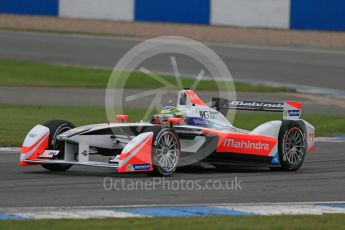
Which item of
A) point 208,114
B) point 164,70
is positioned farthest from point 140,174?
point 164,70

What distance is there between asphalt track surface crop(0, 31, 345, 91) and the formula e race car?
15.0 metres

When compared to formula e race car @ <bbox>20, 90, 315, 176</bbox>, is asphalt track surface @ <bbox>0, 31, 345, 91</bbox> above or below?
below

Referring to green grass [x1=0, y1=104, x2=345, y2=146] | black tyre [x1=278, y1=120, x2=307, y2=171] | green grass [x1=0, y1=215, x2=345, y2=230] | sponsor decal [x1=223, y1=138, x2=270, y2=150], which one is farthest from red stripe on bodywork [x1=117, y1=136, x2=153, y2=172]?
green grass [x1=0, y1=104, x2=345, y2=146]

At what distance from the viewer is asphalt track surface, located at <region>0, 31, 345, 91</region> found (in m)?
32.1

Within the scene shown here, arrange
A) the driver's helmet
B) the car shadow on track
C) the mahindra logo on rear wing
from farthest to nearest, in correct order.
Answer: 1. the mahindra logo on rear wing
2. the driver's helmet
3. the car shadow on track

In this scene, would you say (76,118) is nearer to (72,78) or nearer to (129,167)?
(129,167)

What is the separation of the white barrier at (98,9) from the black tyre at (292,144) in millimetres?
31545

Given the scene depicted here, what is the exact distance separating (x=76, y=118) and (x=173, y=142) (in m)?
8.31

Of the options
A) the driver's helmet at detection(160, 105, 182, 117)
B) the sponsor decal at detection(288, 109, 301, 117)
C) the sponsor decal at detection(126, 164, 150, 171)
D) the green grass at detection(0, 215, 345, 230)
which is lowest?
the sponsor decal at detection(126, 164, 150, 171)

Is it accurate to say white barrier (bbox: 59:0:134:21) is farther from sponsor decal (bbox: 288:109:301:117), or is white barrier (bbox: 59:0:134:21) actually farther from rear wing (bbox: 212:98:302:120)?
sponsor decal (bbox: 288:109:301:117)

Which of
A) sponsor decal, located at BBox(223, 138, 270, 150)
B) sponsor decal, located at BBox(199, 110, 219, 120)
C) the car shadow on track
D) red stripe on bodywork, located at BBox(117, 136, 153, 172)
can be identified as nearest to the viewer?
red stripe on bodywork, located at BBox(117, 136, 153, 172)

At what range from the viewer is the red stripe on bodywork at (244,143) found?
13830mm

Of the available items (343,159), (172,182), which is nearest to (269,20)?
(343,159)

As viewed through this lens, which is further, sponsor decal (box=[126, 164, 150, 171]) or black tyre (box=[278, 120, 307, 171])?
black tyre (box=[278, 120, 307, 171])
